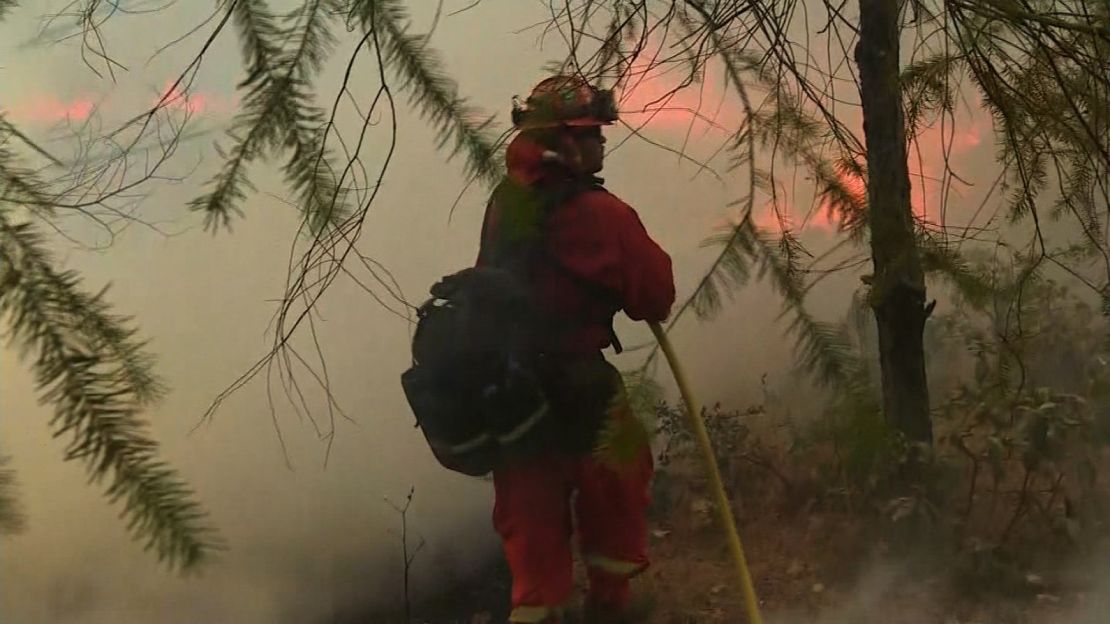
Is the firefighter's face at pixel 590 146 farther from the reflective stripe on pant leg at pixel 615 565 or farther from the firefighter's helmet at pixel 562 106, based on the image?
the reflective stripe on pant leg at pixel 615 565

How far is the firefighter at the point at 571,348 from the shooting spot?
0.62 metres

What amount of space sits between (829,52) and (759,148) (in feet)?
0.37

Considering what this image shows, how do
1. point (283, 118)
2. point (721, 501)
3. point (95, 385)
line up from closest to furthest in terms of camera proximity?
1. point (95, 385)
2. point (283, 118)
3. point (721, 501)

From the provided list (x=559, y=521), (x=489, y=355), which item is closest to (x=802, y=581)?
(x=559, y=521)

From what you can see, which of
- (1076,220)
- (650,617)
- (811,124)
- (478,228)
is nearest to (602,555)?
(650,617)

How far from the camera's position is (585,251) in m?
0.63

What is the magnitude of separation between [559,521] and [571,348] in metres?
0.13

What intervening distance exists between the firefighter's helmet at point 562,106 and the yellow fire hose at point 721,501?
201mm

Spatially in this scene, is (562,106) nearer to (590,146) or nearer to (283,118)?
(590,146)

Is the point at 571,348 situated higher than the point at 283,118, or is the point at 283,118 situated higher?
the point at 283,118

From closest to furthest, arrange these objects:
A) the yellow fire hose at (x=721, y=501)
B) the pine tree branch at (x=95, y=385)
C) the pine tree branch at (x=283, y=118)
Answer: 1. the pine tree branch at (x=95, y=385)
2. the pine tree branch at (x=283, y=118)
3. the yellow fire hose at (x=721, y=501)

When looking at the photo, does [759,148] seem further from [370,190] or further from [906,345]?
[370,190]

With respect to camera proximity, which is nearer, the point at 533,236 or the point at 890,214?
the point at 533,236

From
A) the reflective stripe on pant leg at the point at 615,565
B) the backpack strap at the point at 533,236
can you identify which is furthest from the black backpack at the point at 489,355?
the reflective stripe on pant leg at the point at 615,565
